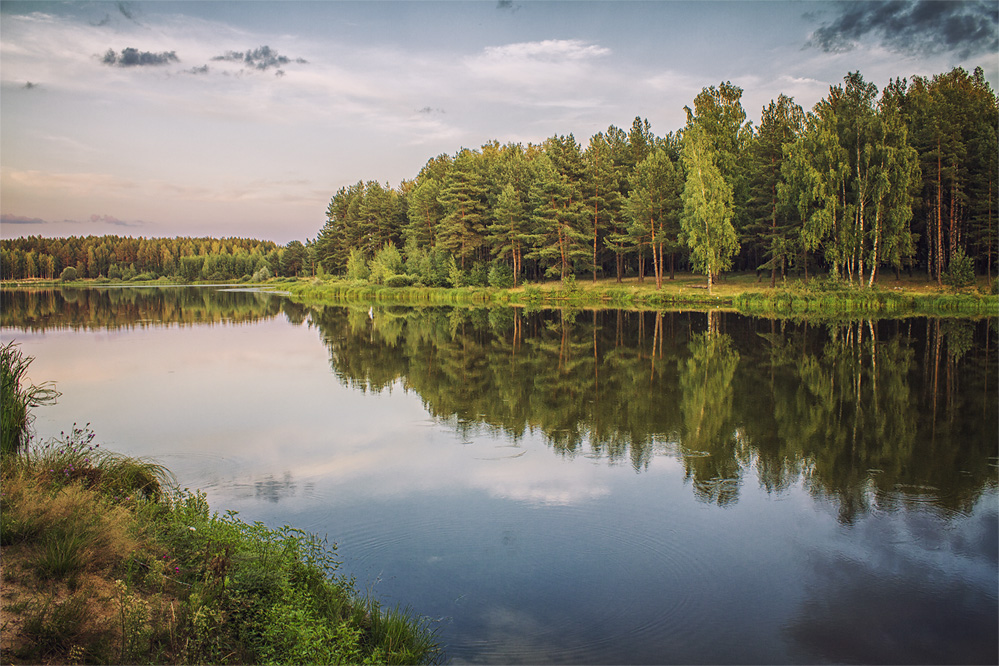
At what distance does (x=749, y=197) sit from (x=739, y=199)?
4.26 feet

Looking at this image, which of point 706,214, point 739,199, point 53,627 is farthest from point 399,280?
point 53,627

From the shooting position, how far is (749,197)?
5225 centimetres

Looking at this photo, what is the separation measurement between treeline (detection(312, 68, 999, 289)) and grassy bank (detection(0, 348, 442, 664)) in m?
43.8

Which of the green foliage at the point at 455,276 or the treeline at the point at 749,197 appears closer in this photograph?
the treeline at the point at 749,197

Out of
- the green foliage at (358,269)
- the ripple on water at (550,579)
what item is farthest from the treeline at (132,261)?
the ripple on water at (550,579)

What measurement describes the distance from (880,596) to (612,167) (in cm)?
5426

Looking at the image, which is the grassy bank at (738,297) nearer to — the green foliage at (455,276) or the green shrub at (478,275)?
the green foliage at (455,276)

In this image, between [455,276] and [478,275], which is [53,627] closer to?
[455,276]

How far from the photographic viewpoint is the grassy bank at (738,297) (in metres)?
39.0

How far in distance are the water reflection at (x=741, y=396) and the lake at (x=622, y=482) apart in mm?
97

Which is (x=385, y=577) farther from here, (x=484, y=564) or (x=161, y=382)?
(x=161, y=382)

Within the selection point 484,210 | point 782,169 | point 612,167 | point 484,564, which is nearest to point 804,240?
point 782,169

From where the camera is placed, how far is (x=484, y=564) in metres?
7.37

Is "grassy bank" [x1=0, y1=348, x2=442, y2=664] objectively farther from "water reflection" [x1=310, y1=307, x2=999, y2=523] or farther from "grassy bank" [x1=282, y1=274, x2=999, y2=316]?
"grassy bank" [x1=282, y1=274, x2=999, y2=316]
